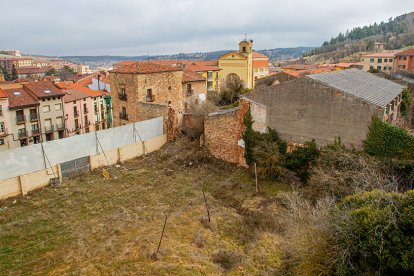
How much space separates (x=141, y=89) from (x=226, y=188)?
1330 centimetres

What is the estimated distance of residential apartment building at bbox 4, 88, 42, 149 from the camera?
3406 cm

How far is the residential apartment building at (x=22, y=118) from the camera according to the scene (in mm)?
34062

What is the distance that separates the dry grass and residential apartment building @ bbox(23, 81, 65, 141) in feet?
68.4

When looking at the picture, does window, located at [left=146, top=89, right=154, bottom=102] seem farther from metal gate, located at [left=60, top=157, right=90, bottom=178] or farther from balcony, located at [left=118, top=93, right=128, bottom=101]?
metal gate, located at [left=60, top=157, right=90, bottom=178]

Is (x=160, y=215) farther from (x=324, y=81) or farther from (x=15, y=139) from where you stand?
(x=15, y=139)

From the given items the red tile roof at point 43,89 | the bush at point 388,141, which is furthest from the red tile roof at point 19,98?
the bush at point 388,141

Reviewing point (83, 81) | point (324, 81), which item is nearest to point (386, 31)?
point (83, 81)

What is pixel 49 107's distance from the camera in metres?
37.8

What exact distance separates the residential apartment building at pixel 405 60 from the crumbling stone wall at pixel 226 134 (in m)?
64.6

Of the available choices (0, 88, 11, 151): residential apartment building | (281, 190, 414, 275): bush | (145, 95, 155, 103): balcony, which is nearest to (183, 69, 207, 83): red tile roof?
(145, 95, 155, 103): balcony

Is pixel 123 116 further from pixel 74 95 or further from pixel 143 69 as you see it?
pixel 74 95

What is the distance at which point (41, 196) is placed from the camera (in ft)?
58.2

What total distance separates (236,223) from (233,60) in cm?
5136

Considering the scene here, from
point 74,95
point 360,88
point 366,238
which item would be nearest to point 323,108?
point 360,88
